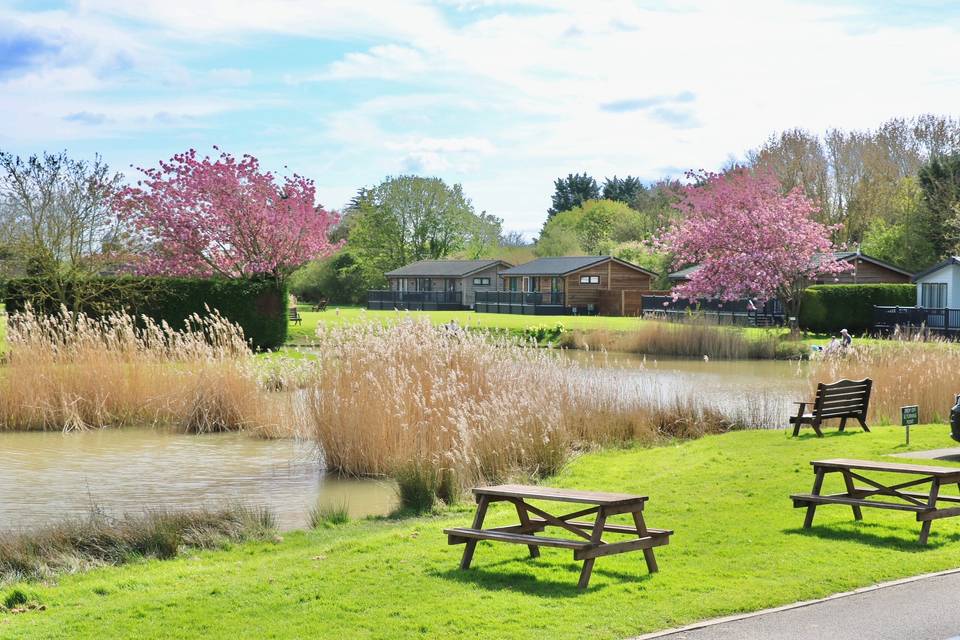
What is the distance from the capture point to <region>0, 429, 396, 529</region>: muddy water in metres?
13.4

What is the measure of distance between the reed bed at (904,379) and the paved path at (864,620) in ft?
37.4

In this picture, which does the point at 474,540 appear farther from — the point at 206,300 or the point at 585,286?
the point at 585,286

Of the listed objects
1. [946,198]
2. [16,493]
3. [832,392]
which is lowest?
[16,493]

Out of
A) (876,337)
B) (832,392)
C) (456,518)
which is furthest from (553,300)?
(456,518)

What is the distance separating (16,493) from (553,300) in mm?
60552

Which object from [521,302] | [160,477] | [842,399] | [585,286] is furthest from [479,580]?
[521,302]

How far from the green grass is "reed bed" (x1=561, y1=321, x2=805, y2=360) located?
88.8 ft

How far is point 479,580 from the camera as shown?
8.19 metres

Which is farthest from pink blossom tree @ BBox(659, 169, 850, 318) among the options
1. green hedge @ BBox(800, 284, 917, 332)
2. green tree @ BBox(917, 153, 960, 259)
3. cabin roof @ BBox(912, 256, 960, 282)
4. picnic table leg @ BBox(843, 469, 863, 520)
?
picnic table leg @ BBox(843, 469, 863, 520)

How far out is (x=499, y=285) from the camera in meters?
84.6

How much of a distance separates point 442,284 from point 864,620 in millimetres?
78882

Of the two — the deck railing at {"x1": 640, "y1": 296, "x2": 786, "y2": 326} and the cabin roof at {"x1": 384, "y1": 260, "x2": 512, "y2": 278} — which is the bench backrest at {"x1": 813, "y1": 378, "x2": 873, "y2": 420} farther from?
the cabin roof at {"x1": 384, "y1": 260, "x2": 512, "y2": 278}

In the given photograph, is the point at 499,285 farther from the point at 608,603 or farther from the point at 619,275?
the point at 608,603

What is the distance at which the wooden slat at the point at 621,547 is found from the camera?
780 cm
